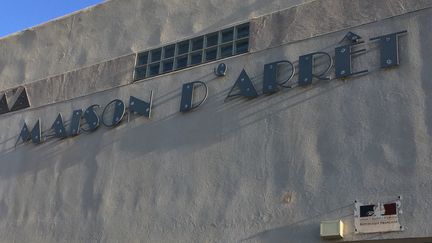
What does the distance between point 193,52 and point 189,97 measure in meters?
0.99

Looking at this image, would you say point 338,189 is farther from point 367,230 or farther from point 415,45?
point 415,45

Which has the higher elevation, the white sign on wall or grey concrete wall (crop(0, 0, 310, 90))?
grey concrete wall (crop(0, 0, 310, 90))

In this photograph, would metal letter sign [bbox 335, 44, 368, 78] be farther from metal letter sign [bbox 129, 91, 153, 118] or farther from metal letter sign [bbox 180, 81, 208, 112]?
metal letter sign [bbox 129, 91, 153, 118]

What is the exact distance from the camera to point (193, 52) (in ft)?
42.6

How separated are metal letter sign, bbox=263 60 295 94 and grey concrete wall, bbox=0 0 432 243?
14cm

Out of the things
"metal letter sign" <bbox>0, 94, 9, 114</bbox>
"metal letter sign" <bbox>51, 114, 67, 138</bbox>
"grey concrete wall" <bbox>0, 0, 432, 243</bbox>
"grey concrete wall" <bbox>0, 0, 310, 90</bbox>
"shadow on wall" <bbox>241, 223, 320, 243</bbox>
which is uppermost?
"grey concrete wall" <bbox>0, 0, 310, 90</bbox>

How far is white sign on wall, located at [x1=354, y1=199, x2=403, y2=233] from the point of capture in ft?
31.2

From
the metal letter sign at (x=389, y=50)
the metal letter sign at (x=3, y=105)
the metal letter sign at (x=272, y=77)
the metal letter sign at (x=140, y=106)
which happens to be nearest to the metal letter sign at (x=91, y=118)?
the metal letter sign at (x=140, y=106)

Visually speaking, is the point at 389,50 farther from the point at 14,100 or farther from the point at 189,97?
the point at 14,100

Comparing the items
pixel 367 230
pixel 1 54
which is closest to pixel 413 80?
pixel 367 230

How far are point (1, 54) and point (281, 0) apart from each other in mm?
7160

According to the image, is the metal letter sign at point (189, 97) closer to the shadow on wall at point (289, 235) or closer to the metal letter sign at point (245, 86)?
the metal letter sign at point (245, 86)

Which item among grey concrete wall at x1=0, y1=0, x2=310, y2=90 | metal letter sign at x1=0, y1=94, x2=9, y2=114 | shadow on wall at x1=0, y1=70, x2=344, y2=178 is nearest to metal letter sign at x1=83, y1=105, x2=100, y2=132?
shadow on wall at x1=0, y1=70, x2=344, y2=178

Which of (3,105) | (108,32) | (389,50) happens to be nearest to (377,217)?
(389,50)
